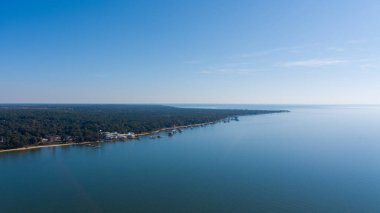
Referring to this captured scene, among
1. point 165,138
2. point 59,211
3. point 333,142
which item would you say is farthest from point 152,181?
point 333,142

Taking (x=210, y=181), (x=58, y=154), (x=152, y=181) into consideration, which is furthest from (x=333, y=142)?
(x=58, y=154)

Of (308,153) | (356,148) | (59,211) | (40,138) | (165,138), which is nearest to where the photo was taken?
(59,211)

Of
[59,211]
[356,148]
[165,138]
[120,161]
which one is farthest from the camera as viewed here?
[165,138]

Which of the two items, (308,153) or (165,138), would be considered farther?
(165,138)

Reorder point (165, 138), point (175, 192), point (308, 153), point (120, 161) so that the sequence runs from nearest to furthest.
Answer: point (175, 192) < point (120, 161) < point (308, 153) < point (165, 138)

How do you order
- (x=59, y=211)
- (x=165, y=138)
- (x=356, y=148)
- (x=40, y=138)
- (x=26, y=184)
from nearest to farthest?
1. (x=59, y=211)
2. (x=26, y=184)
3. (x=356, y=148)
4. (x=40, y=138)
5. (x=165, y=138)

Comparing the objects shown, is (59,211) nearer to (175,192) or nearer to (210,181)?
(175,192)

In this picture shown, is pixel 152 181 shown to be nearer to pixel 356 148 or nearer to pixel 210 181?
pixel 210 181
